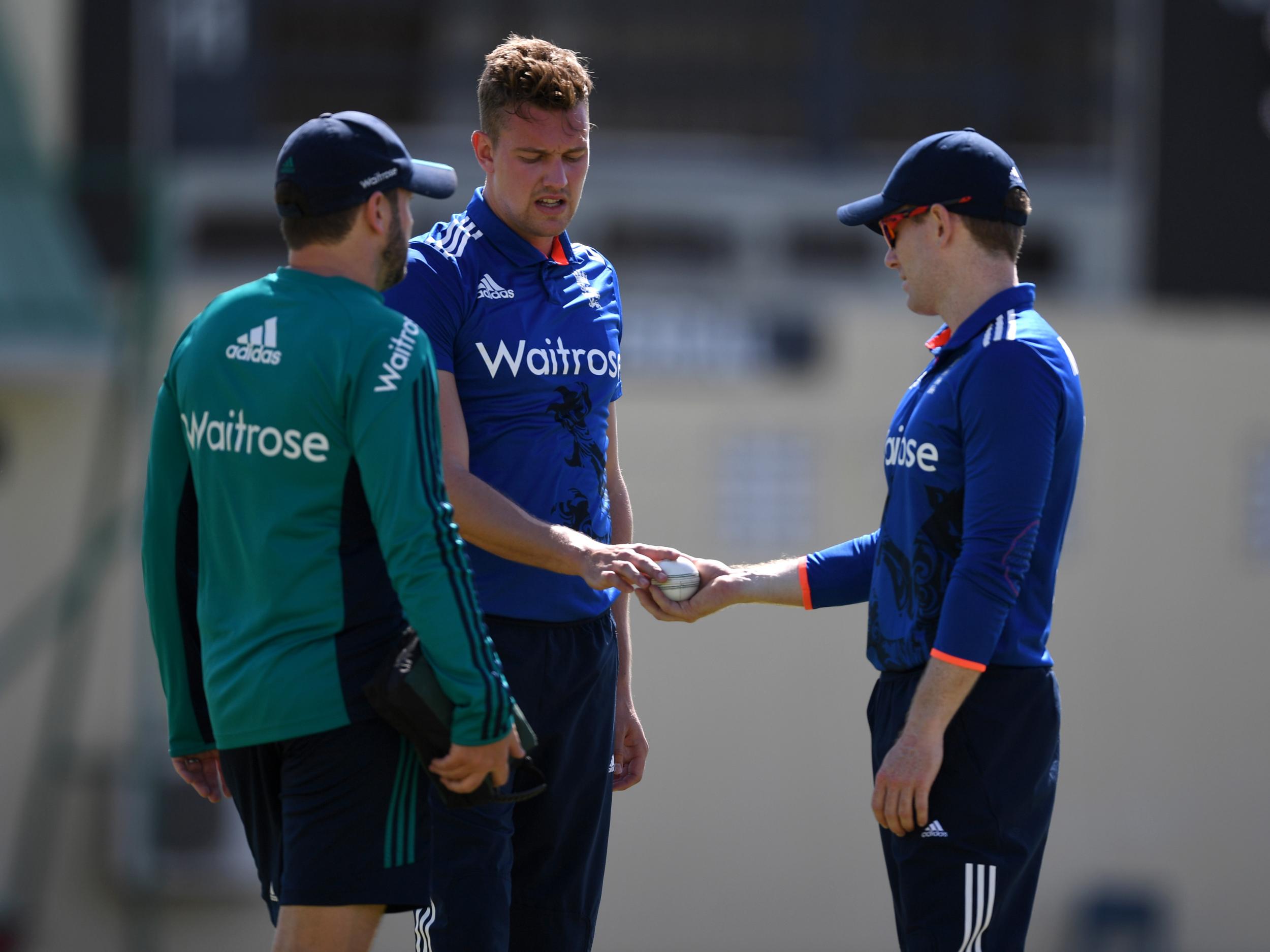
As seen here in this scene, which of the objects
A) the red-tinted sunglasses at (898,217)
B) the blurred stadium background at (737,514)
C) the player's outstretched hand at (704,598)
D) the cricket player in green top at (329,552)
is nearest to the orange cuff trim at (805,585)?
the player's outstretched hand at (704,598)

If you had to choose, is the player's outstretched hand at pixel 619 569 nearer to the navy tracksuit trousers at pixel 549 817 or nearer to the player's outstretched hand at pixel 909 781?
the navy tracksuit trousers at pixel 549 817

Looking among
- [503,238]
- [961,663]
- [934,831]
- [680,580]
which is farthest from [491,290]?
[934,831]

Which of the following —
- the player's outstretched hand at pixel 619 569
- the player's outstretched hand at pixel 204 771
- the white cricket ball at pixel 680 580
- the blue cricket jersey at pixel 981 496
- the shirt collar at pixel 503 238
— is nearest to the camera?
the blue cricket jersey at pixel 981 496

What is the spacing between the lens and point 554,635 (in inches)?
117

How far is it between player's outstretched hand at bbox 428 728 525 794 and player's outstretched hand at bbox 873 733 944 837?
63 cm

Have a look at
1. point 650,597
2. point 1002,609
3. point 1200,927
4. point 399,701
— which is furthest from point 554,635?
point 1200,927

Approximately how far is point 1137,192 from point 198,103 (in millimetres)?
7014

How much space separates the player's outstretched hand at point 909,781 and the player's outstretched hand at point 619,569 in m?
0.58

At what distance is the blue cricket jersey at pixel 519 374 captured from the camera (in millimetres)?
2943

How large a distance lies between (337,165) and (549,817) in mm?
1273

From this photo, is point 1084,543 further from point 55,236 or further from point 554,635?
point 554,635

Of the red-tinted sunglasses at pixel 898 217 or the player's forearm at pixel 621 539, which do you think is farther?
the player's forearm at pixel 621 539

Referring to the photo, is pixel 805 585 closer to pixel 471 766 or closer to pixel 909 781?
pixel 909 781

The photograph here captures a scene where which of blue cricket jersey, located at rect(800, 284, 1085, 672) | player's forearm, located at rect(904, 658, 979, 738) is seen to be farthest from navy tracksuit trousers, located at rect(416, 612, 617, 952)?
player's forearm, located at rect(904, 658, 979, 738)
